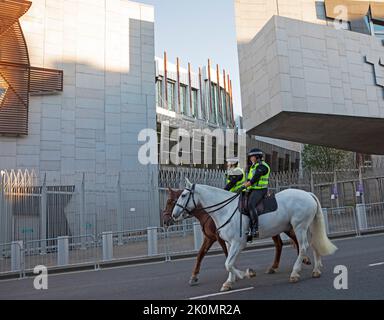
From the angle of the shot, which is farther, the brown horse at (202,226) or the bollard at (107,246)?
the bollard at (107,246)

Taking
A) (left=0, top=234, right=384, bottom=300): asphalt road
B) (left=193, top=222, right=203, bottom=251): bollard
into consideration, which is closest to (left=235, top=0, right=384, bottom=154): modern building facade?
(left=193, top=222, right=203, bottom=251): bollard

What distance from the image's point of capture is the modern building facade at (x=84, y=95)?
21547 millimetres

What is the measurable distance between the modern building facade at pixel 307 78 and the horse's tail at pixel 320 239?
1394 cm

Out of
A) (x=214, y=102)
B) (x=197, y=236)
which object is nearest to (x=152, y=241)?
(x=197, y=236)

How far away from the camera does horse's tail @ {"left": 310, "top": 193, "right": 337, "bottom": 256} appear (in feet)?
24.4

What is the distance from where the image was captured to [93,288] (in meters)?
8.30

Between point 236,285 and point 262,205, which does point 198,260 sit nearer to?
point 236,285

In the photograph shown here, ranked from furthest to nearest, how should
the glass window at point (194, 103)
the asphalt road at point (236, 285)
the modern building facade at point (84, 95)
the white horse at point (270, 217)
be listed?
the glass window at point (194, 103) → the modern building facade at point (84, 95) → the white horse at point (270, 217) → the asphalt road at point (236, 285)

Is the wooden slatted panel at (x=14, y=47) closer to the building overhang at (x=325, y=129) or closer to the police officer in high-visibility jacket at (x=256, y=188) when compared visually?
the building overhang at (x=325, y=129)

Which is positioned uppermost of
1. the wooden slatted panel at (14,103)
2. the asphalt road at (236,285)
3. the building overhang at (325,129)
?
the wooden slatted panel at (14,103)

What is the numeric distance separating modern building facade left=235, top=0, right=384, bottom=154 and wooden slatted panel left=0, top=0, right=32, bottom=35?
13742 mm

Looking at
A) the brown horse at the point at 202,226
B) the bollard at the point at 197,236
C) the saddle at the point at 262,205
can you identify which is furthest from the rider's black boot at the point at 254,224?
the bollard at the point at 197,236

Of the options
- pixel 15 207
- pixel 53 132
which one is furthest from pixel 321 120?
pixel 15 207

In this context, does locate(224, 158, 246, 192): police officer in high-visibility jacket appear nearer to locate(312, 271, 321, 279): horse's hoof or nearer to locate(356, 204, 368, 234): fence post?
locate(312, 271, 321, 279): horse's hoof
